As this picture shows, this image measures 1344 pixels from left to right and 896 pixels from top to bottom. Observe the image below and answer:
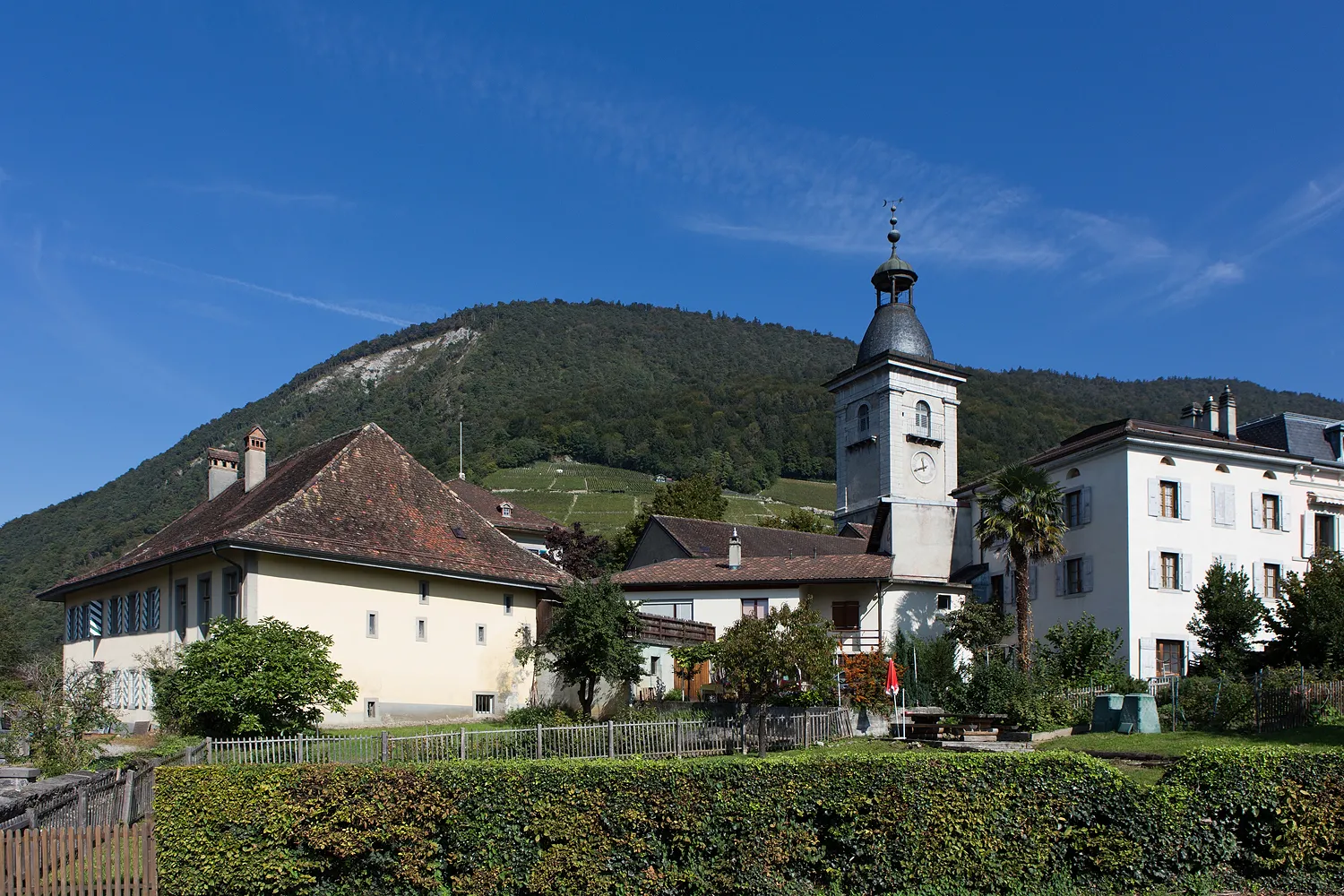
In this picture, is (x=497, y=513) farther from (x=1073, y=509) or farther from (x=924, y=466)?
(x=1073, y=509)

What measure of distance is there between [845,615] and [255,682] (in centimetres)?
2017

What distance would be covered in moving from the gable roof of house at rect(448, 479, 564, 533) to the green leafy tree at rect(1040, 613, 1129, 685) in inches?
1376

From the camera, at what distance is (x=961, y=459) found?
9688 centimetres

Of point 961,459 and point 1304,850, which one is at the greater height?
point 961,459

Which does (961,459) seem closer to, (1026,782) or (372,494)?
(372,494)

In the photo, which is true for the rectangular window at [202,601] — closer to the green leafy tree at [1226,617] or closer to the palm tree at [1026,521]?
the palm tree at [1026,521]

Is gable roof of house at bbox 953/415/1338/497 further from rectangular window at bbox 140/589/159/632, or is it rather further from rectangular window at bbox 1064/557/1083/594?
rectangular window at bbox 140/589/159/632

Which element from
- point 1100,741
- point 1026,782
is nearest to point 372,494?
point 1100,741

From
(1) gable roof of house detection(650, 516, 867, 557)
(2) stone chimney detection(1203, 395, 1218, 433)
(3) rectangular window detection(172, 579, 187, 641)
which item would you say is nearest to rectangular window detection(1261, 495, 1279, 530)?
(2) stone chimney detection(1203, 395, 1218, 433)

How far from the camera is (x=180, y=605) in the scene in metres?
32.3

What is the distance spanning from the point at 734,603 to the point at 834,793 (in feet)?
78.7

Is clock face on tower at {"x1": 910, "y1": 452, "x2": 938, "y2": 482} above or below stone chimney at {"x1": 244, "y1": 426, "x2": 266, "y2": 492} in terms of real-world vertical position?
above

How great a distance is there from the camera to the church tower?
5669 centimetres

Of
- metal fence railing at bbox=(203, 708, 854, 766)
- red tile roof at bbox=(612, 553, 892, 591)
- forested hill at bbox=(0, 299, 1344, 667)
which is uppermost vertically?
forested hill at bbox=(0, 299, 1344, 667)
